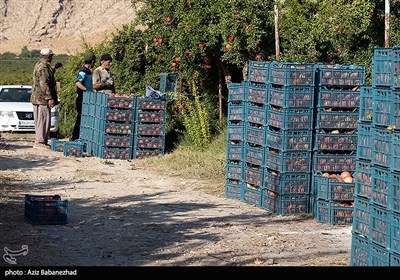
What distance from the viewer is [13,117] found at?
79.7ft

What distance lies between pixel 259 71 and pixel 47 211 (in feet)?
12.2

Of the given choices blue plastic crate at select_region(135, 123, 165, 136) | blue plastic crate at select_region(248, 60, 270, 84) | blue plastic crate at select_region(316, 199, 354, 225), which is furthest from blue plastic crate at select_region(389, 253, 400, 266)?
blue plastic crate at select_region(135, 123, 165, 136)

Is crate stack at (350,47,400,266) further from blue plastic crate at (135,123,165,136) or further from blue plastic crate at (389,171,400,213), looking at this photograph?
blue plastic crate at (135,123,165,136)

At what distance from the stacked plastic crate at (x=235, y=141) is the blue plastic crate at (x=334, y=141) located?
1.41 meters

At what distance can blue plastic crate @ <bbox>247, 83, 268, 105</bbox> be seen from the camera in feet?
43.8

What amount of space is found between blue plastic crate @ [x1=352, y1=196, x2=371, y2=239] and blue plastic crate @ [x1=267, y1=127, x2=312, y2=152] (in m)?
3.67

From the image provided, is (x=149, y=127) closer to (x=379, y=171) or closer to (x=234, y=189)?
(x=234, y=189)

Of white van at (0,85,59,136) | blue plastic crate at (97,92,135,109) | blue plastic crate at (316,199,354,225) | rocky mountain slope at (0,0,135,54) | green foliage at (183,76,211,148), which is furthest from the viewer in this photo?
rocky mountain slope at (0,0,135,54)

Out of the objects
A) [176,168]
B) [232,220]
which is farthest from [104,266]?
[176,168]

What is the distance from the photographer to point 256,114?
44.7 feet

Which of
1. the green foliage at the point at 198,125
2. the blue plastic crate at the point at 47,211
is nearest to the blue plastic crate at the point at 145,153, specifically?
the green foliage at the point at 198,125

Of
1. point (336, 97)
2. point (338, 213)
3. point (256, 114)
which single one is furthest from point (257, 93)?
point (338, 213)

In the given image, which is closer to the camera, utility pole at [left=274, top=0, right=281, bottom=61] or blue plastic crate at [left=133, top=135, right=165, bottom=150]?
utility pole at [left=274, top=0, right=281, bottom=61]

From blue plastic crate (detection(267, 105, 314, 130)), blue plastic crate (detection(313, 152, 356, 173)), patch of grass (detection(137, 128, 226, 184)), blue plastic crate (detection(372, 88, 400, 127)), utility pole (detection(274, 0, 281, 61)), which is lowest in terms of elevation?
patch of grass (detection(137, 128, 226, 184))
